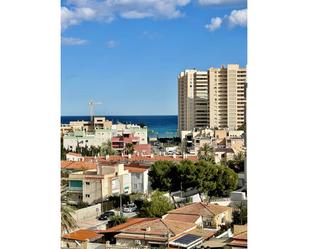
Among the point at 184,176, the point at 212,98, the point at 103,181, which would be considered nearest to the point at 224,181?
the point at 184,176

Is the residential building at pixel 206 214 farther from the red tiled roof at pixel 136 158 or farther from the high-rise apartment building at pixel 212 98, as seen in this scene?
the high-rise apartment building at pixel 212 98

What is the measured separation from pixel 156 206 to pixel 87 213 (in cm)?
41

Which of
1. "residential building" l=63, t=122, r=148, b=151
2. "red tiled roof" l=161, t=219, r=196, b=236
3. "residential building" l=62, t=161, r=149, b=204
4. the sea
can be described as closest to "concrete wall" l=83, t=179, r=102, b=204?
"residential building" l=62, t=161, r=149, b=204

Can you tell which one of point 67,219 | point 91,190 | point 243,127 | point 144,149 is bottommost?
point 67,219

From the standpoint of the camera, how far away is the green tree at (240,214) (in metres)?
3.18

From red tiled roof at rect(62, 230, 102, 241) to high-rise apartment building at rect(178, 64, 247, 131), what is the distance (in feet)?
2.58

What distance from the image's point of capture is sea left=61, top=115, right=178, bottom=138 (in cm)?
338

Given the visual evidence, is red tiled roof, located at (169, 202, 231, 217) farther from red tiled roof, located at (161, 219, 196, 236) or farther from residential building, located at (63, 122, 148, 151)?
residential building, located at (63, 122, 148, 151)

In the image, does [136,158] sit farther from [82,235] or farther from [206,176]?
[82,235]

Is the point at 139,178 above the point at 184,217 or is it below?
above

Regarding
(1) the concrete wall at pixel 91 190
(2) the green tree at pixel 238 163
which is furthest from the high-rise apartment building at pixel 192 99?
(1) the concrete wall at pixel 91 190

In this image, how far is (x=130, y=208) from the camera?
11.2ft
